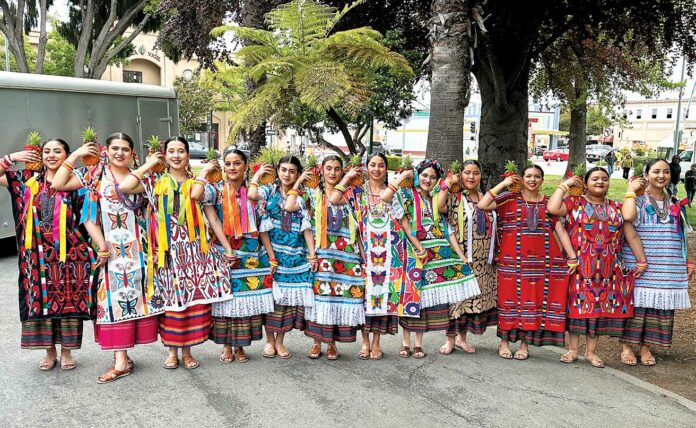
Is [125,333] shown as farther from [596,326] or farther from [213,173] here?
[596,326]

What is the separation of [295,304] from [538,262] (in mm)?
1899

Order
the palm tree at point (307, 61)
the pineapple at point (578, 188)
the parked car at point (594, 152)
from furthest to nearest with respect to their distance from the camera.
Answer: the parked car at point (594, 152)
the palm tree at point (307, 61)
the pineapple at point (578, 188)

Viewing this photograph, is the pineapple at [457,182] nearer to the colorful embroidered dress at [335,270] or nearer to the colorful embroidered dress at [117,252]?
→ the colorful embroidered dress at [335,270]

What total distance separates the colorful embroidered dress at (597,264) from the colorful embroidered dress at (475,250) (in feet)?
1.97

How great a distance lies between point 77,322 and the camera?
418 centimetres

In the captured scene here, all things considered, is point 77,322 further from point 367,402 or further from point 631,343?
point 631,343

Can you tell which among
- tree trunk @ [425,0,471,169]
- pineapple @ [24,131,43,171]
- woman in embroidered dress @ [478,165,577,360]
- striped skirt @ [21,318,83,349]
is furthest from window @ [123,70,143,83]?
woman in embroidered dress @ [478,165,577,360]

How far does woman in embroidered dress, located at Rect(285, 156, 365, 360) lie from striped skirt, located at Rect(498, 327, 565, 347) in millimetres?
1194

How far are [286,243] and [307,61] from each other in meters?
3.28

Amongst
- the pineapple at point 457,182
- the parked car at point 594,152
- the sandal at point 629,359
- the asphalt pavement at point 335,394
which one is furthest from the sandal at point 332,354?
the parked car at point 594,152

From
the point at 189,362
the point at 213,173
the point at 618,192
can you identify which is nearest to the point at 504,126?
the point at 213,173

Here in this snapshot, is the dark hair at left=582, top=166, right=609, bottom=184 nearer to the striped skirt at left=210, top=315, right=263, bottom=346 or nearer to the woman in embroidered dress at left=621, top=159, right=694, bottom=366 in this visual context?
the woman in embroidered dress at left=621, top=159, right=694, bottom=366

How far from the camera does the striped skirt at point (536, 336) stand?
177 inches

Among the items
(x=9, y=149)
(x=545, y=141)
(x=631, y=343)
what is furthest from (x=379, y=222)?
(x=545, y=141)
